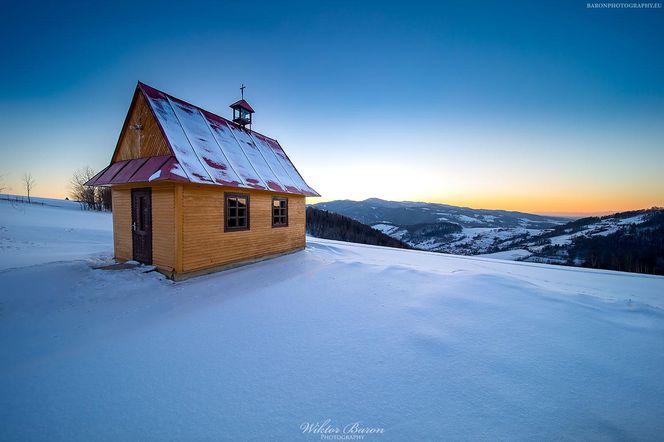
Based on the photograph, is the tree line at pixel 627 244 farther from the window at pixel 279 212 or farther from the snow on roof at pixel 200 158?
the snow on roof at pixel 200 158

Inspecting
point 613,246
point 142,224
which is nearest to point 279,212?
point 142,224

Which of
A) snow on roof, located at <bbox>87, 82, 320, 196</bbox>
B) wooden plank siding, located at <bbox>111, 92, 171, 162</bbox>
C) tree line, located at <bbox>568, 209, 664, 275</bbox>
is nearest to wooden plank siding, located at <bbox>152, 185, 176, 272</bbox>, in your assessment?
snow on roof, located at <bbox>87, 82, 320, 196</bbox>

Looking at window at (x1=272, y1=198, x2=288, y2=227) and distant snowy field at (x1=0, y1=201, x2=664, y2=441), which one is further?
window at (x1=272, y1=198, x2=288, y2=227)

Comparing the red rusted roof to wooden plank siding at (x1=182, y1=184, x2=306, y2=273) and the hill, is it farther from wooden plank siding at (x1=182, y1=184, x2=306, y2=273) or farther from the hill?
the hill

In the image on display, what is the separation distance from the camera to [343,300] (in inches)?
251

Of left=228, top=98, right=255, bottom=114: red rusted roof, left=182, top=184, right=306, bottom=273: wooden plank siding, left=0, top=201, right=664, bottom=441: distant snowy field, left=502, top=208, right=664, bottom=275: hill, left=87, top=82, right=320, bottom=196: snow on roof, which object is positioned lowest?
left=502, top=208, right=664, bottom=275: hill

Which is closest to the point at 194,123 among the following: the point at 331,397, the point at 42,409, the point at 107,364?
the point at 107,364

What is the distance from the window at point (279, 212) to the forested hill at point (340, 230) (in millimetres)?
36783

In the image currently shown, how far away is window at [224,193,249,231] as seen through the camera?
367 inches

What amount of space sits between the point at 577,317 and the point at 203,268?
34.4 ft

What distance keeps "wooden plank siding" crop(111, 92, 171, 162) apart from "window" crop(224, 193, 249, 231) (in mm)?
2496

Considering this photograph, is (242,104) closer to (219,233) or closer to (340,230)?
(219,233)

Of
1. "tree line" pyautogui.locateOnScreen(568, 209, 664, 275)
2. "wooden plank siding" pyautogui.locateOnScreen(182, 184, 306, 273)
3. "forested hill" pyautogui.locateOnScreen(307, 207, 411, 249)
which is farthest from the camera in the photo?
"tree line" pyautogui.locateOnScreen(568, 209, 664, 275)

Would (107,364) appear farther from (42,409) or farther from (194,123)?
(194,123)
